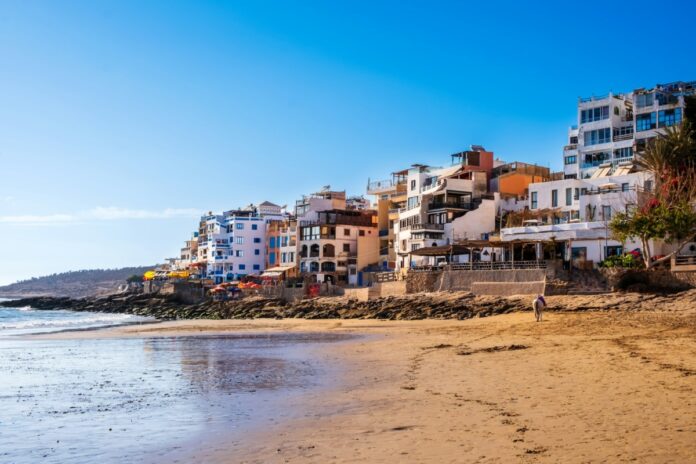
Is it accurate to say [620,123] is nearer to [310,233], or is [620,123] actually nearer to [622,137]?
[622,137]

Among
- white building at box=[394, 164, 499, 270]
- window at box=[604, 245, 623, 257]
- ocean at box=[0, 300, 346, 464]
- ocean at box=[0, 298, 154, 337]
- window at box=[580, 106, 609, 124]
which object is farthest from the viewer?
window at box=[580, 106, 609, 124]

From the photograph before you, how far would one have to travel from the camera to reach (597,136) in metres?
74.3

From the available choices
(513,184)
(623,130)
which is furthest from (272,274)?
(623,130)

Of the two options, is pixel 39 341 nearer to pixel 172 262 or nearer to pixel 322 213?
pixel 322 213

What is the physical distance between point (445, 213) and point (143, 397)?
58110 mm

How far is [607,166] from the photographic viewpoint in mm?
66312

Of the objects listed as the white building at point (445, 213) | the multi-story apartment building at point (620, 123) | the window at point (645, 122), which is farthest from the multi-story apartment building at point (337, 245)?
the window at point (645, 122)

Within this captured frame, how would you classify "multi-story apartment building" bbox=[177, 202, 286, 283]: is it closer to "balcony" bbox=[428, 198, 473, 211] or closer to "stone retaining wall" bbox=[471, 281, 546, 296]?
"balcony" bbox=[428, 198, 473, 211]

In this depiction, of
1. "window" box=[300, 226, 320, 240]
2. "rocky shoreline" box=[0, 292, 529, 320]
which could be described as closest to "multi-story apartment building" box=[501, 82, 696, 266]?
"rocky shoreline" box=[0, 292, 529, 320]

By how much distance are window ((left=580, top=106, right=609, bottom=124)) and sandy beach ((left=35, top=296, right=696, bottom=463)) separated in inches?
2109

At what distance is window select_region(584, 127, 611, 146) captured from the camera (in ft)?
240

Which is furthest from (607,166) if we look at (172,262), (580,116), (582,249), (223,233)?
(172,262)

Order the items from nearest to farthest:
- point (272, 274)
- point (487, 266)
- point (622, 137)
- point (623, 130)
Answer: point (487, 266) → point (622, 137) → point (623, 130) → point (272, 274)

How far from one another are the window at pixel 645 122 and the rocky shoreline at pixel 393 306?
3341 centimetres
